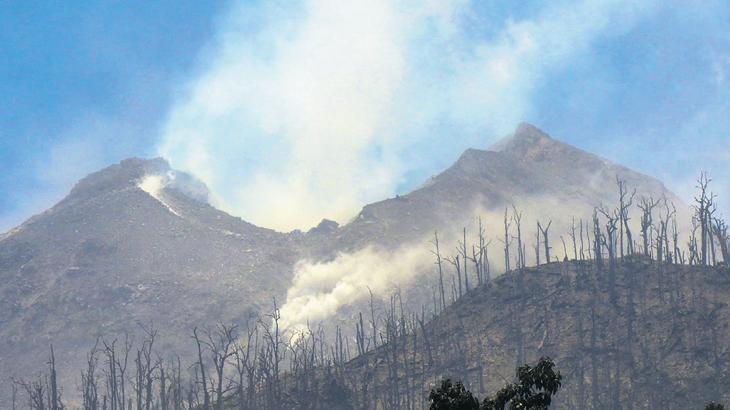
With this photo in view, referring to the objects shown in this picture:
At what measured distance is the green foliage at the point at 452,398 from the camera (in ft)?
68.9

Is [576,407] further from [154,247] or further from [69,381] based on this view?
[154,247]

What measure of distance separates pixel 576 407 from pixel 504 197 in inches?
4935

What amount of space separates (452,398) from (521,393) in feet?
5.87

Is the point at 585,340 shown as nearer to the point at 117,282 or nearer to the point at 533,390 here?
the point at 533,390

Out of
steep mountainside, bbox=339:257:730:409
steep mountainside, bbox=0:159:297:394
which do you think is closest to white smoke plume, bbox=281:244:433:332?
steep mountainside, bbox=0:159:297:394

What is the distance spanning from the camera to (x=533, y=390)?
2083 centimetres

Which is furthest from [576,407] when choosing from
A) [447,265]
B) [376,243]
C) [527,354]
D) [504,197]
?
[504,197]

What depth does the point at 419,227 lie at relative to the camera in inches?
7279

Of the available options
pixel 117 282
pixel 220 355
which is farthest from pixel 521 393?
pixel 117 282

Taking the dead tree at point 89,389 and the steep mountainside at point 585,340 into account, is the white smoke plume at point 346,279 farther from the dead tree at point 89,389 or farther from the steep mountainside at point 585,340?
the steep mountainside at point 585,340

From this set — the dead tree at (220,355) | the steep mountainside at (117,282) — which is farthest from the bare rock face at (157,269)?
the dead tree at (220,355)

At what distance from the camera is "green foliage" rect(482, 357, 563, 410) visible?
20.1 meters

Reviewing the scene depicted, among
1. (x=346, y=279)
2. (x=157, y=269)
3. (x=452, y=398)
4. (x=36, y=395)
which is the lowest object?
(x=36, y=395)

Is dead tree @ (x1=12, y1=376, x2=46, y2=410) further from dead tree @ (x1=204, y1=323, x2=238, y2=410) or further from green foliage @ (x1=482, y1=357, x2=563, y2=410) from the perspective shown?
green foliage @ (x1=482, y1=357, x2=563, y2=410)
